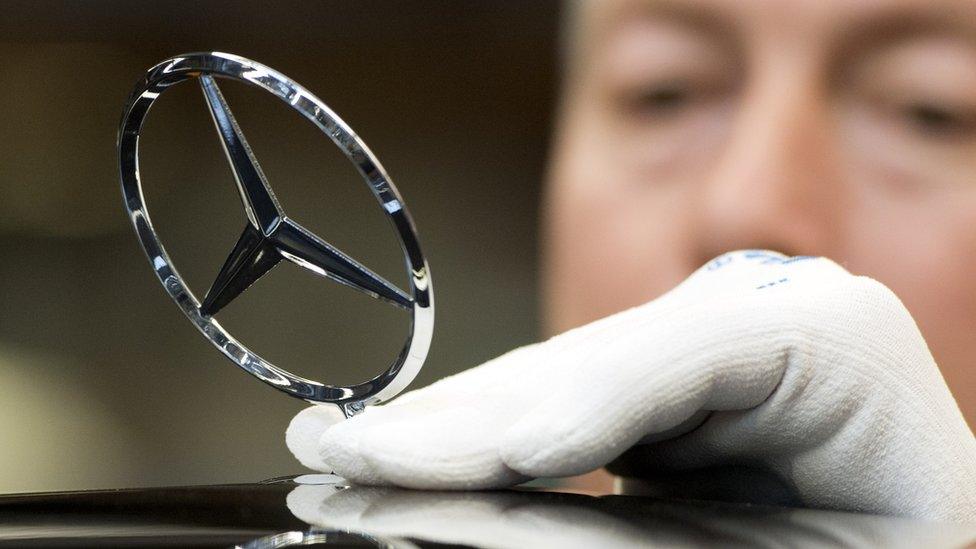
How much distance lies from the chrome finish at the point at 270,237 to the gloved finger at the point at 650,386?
88 mm

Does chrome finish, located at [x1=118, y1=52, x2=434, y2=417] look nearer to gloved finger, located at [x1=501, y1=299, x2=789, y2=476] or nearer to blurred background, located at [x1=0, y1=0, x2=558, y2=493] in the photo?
gloved finger, located at [x1=501, y1=299, x2=789, y2=476]

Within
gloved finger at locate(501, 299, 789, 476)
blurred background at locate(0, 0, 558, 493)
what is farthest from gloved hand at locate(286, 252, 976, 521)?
blurred background at locate(0, 0, 558, 493)

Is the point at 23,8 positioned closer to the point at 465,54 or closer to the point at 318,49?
the point at 318,49

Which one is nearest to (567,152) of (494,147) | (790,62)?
(494,147)

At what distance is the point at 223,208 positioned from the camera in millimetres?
1484

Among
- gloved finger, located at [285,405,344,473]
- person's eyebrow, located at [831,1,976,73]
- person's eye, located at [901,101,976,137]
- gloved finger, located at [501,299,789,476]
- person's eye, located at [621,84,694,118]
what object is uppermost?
person's eyebrow, located at [831,1,976,73]

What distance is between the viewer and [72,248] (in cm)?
153

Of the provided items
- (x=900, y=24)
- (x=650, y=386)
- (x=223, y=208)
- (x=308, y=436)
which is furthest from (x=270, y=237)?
(x=223, y=208)

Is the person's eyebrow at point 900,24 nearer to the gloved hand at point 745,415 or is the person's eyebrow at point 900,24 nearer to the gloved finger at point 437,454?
the gloved hand at point 745,415

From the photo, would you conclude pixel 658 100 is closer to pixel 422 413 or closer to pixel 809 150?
pixel 809 150

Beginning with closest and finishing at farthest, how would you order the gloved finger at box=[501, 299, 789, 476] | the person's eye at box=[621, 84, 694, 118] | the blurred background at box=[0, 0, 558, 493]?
the gloved finger at box=[501, 299, 789, 476] → the person's eye at box=[621, 84, 694, 118] → the blurred background at box=[0, 0, 558, 493]

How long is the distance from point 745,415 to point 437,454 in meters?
0.14

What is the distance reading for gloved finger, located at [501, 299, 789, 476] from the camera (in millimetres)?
405

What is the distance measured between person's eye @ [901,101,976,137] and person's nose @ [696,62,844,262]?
0.25 feet
